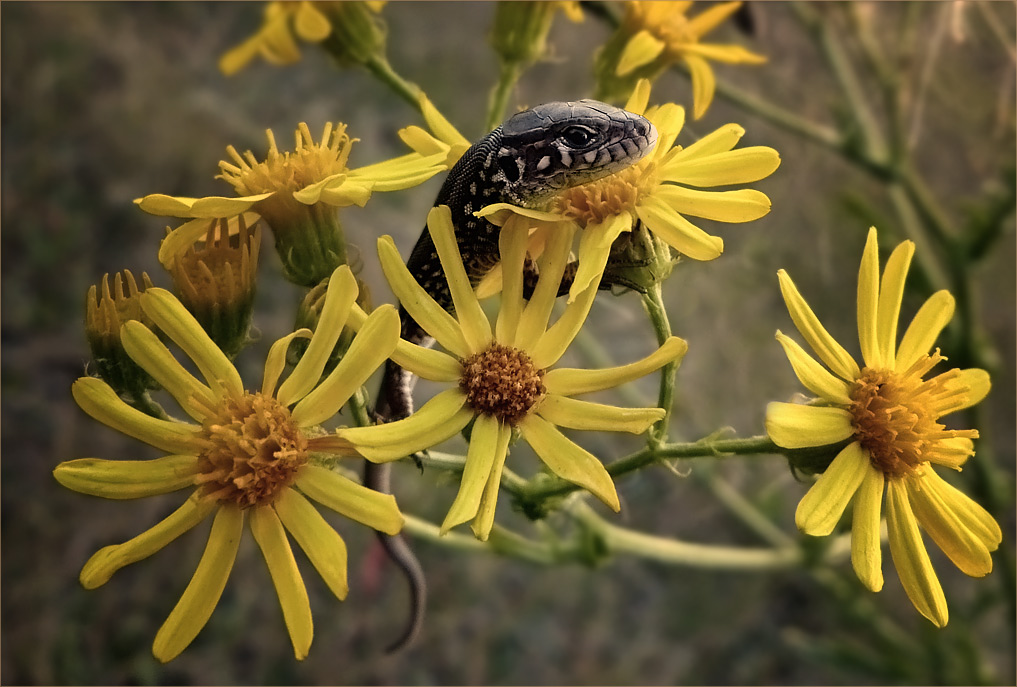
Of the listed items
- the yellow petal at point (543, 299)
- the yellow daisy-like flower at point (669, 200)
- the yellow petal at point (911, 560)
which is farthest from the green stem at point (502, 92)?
the yellow petal at point (911, 560)

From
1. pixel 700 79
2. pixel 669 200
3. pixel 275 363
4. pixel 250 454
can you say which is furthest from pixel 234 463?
pixel 700 79

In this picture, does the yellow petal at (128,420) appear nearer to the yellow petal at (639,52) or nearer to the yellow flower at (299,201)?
the yellow flower at (299,201)

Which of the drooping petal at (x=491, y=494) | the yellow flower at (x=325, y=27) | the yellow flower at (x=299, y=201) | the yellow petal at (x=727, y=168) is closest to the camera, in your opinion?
the drooping petal at (x=491, y=494)

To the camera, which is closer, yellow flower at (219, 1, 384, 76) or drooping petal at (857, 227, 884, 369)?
drooping petal at (857, 227, 884, 369)

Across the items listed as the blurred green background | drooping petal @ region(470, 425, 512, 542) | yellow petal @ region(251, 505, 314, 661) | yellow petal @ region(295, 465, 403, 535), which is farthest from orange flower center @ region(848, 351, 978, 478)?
the blurred green background

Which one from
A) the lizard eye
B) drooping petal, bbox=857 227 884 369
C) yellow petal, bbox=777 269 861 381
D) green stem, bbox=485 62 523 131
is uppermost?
green stem, bbox=485 62 523 131

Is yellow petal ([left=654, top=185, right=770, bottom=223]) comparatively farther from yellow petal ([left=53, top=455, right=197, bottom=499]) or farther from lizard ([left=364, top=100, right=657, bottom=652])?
yellow petal ([left=53, top=455, right=197, bottom=499])
